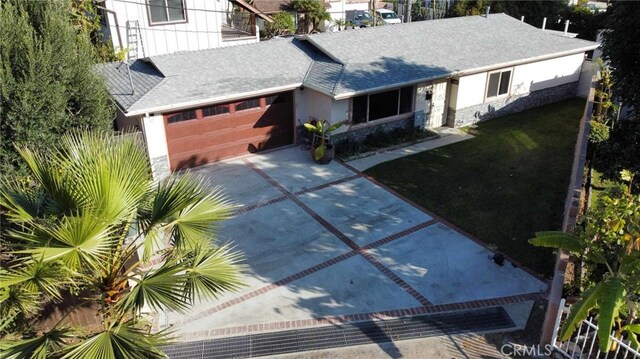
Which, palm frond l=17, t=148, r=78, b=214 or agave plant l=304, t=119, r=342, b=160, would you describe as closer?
palm frond l=17, t=148, r=78, b=214

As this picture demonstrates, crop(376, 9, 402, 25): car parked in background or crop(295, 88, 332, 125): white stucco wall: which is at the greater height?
crop(376, 9, 402, 25): car parked in background

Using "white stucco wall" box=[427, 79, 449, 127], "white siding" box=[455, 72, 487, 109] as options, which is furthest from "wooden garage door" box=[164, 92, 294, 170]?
"white siding" box=[455, 72, 487, 109]

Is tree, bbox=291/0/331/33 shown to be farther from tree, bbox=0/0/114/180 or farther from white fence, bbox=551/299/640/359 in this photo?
white fence, bbox=551/299/640/359

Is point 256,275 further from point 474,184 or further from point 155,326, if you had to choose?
point 474,184

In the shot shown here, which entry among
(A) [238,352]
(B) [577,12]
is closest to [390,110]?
(A) [238,352]

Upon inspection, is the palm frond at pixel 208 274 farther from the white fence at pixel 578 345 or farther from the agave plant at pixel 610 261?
the white fence at pixel 578 345
